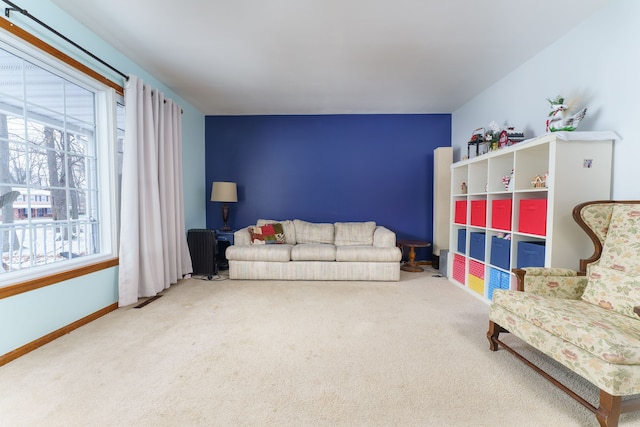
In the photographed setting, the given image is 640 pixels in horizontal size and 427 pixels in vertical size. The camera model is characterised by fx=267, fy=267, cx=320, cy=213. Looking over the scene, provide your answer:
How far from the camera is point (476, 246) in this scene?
3.18 metres

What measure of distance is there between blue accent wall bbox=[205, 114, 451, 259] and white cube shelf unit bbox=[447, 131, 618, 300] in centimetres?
101

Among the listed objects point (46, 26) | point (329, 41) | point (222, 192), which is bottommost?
point (222, 192)

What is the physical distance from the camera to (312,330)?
2246 millimetres

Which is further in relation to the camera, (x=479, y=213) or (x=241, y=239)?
(x=241, y=239)

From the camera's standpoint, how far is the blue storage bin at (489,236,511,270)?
8.80ft

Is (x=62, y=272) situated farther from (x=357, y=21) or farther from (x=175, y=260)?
(x=357, y=21)

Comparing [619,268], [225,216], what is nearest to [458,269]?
[619,268]

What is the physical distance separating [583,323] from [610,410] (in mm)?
369

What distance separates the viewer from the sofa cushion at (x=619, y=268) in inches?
63.6

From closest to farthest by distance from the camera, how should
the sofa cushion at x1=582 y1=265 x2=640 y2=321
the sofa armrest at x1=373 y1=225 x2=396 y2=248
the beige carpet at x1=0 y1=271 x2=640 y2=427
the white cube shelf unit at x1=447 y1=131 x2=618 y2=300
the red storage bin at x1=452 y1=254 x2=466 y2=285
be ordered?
the beige carpet at x1=0 y1=271 x2=640 y2=427
the sofa cushion at x1=582 y1=265 x2=640 y2=321
the white cube shelf unit at x1=447 y1=131 x2=618 y2=300
the red storage bin at x1=452 y1=254 x2=466 y2=285
the sofa armrest at x1=373 y1=225 x2=396 y2=248

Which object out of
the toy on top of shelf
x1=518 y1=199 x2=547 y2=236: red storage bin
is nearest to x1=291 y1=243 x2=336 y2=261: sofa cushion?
x1=518 y1=199 x2=547 y2=236: red storage bin

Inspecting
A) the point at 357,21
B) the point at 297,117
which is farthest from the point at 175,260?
the point at 357,21

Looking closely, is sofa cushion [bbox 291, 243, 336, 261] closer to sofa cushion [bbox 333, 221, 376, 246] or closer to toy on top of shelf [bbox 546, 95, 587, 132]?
sofa cushion [bbox 333, 221, 376, 246]

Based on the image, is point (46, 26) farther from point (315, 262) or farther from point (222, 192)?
point (315, 262)
